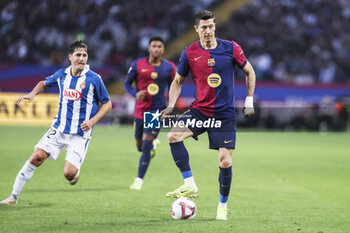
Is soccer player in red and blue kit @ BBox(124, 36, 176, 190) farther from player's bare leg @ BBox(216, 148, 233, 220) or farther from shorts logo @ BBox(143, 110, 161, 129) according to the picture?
player's bare leg @ BBox(216, 148, 233, 220)

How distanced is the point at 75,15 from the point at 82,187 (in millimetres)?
19323

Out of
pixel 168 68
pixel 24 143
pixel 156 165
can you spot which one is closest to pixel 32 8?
pixel 24 143

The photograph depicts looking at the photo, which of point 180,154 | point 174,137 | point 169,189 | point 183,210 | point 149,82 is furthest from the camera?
point 149,82

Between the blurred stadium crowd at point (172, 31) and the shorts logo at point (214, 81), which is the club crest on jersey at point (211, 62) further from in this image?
the blurred stadium crowd at point (172, 31)

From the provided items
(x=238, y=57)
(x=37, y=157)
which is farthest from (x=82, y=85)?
(x=238, y=57)

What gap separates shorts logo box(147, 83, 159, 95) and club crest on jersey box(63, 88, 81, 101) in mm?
2565

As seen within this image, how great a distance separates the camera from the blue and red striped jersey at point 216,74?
6.41m

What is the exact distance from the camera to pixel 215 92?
21.2ft

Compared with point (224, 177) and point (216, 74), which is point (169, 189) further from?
point (216, 74)

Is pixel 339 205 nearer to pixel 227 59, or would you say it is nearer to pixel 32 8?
pixel 227 59

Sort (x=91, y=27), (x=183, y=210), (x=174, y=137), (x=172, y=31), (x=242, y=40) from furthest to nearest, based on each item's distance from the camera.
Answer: (x=172, y=31), (x=91, y=27), (x=242, y=40), (x=174, y=137), (x=183, y=210)

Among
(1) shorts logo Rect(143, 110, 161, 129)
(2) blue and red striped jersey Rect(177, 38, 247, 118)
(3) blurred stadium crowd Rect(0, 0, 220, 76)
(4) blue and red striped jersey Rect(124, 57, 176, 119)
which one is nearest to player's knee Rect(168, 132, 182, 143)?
(2) blue and red striped jersey Rect(177, 38, 247, 118)

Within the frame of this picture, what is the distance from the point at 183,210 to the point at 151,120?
3.12m

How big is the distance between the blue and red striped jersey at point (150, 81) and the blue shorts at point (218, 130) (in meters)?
3.00
